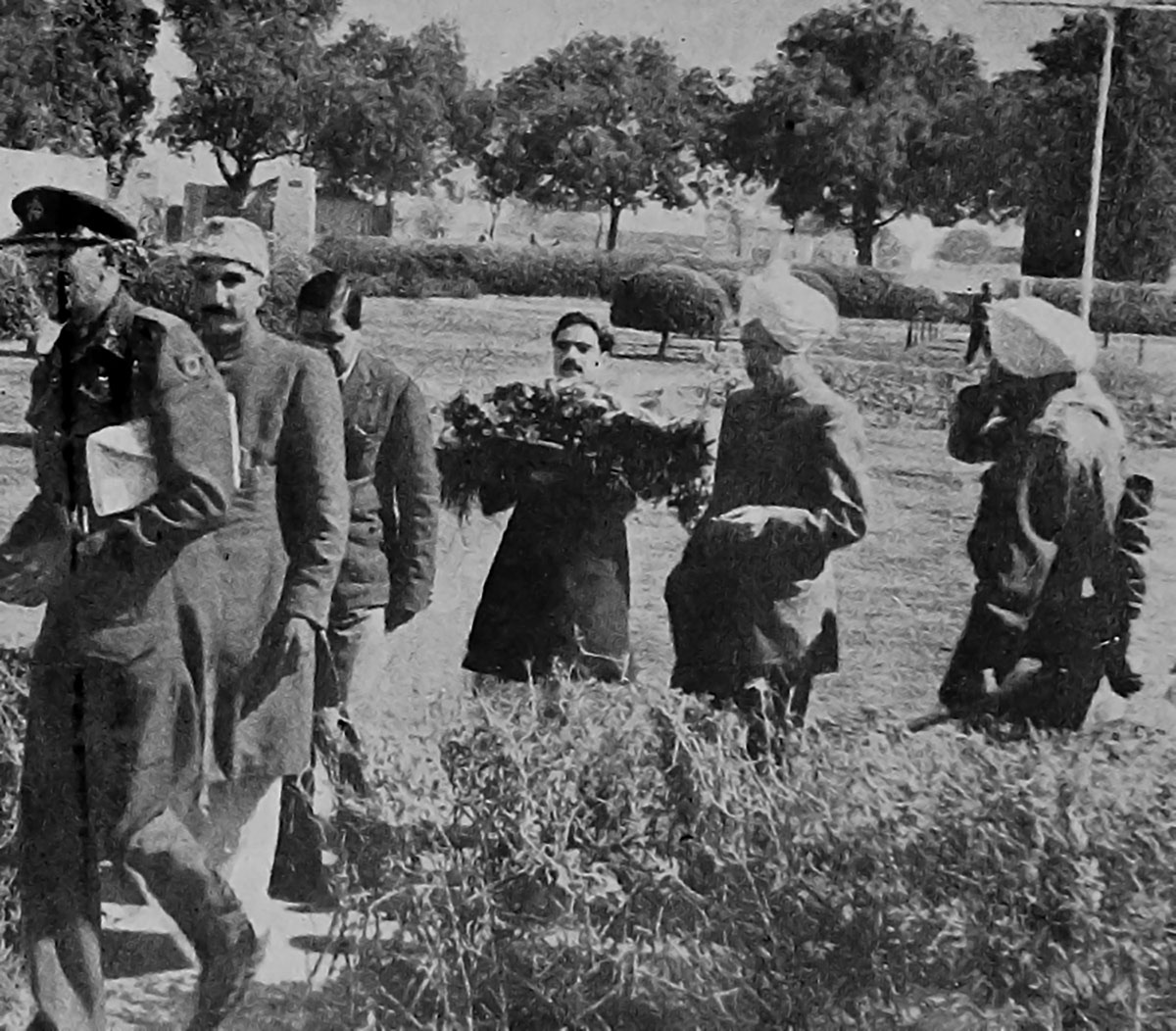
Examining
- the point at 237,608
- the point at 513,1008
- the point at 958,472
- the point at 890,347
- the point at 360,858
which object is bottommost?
the point at 513,1008

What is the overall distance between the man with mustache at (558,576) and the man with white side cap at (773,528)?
13cm

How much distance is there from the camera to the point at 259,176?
3.74 meters

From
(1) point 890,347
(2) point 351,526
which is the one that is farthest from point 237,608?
(1) point 890,347

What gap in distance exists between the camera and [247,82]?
12.3 feet

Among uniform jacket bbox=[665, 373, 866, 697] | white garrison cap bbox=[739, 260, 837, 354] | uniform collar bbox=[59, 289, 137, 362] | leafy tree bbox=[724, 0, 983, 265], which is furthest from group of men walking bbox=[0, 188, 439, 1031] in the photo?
leafy tree bbox=[724, 0, 983, 265]

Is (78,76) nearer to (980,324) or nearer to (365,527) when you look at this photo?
(365,527)

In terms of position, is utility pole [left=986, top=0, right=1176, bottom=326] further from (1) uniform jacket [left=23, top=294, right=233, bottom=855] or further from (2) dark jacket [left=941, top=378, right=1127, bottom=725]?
(1) uniform jacket [left=23, top=294, right=233, bottom=855]

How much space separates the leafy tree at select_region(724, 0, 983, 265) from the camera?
3584mm

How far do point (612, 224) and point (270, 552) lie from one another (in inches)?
36.4

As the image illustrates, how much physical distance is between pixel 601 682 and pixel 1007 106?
4.44 feet

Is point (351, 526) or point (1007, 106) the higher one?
point (1007, 106)

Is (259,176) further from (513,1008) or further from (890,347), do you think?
(513,1008)

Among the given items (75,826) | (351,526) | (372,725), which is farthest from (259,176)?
(75,826)

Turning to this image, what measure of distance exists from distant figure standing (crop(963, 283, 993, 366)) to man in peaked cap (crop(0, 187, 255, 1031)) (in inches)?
56.5
